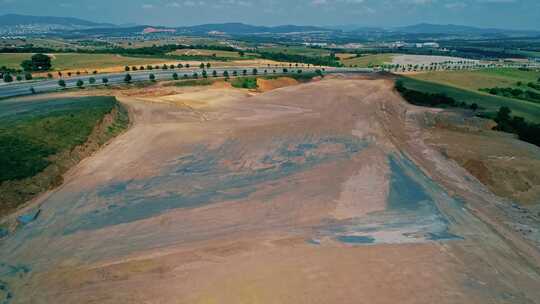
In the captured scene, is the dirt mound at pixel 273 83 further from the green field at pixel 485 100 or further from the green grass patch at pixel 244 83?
the green field at pixel 485 100

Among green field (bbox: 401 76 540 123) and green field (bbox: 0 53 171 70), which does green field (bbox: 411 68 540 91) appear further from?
green field (bbox: 0 53 171 70)

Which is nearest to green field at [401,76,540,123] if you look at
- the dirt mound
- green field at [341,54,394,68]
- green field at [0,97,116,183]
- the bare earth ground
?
the dirt mound

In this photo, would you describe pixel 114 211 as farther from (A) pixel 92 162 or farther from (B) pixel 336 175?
(B) pixel 336 175

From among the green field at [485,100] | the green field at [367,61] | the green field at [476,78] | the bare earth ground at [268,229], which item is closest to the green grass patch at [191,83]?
the bare earth ground at [268,229]

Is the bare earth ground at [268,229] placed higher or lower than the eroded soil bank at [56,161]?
lower

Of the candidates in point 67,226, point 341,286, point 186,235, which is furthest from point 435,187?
point 67,226

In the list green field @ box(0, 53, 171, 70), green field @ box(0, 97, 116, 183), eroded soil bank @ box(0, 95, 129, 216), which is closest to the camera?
eroded soil bank @ box(0, 95, 129, 216)

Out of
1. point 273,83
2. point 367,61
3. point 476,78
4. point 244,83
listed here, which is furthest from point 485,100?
point 367,61
